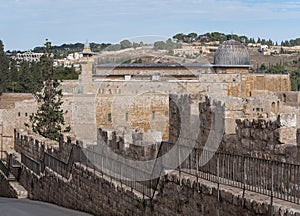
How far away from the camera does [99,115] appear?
24953 mm

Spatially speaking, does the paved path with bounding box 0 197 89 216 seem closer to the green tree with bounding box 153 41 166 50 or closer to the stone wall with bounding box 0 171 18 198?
the stone wall with bounding box 0 171 18 198

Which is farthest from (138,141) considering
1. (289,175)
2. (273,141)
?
(289,175)

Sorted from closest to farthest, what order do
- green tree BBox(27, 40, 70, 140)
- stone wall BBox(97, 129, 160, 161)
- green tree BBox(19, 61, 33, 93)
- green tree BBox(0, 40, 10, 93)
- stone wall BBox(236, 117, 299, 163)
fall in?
stone wall BBox(236, 117, 299, 163), stone wall BBox(97, 129, 160, 161), green tree BBox(27, 40, 70, 140), green tree BBox(19, 61, 33, 93), green tree BBox(0, 40, 10, 93)

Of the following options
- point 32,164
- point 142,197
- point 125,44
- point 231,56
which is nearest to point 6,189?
point 32,164

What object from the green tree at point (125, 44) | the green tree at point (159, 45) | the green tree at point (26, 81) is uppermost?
the green tree at point (159, 45)

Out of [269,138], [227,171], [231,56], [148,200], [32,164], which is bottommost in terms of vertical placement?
[32,164]

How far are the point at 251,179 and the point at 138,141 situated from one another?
3.15m

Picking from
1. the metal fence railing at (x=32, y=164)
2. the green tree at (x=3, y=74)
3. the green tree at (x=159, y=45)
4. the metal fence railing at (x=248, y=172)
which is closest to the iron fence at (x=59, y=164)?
the metal fence railing at (x=32, y=164)

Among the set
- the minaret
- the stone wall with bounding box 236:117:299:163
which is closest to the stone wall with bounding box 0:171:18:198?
the minaret

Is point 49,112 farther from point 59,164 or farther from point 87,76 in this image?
point 59,164

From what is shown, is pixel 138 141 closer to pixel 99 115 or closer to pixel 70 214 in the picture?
pixel 70 214

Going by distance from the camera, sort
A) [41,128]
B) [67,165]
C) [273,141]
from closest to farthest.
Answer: [273,141] < [67,165] < [41,128]

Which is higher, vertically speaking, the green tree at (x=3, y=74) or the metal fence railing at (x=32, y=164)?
the green tree at (x=3, y=74)

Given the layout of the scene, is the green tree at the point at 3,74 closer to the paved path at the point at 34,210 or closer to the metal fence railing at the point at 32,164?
the metal fence railing at the point at 32,164
